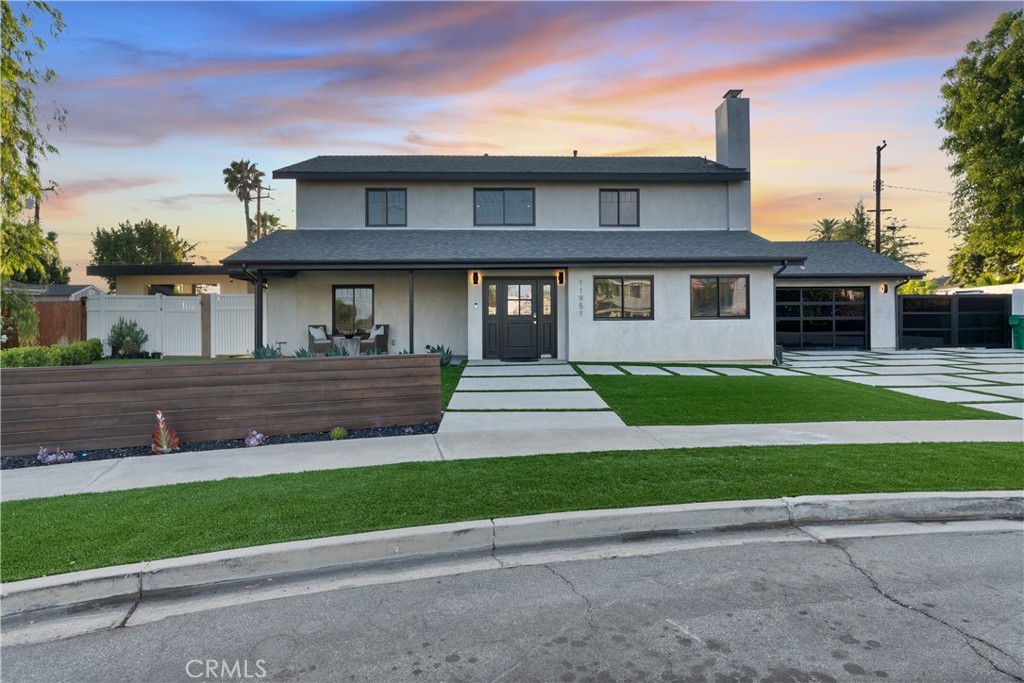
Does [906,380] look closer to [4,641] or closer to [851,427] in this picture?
[851,427]

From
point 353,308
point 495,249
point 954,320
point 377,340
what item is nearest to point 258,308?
point 353,308

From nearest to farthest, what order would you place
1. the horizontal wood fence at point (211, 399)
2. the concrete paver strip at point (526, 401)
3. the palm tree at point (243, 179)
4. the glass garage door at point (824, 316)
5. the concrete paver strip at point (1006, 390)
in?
the horizontal wood fence at point (211, 399), the concrete paver strip at point (526, 401), the concrete paver strip at point (1006, 390), the glass garage door at point (824, 316), the palm tree at point (243, 179)

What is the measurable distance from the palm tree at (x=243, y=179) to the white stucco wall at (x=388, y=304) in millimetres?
45822

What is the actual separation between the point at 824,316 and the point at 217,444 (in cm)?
2216

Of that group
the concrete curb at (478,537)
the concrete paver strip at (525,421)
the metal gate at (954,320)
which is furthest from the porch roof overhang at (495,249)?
the concrete curb at (478,537)

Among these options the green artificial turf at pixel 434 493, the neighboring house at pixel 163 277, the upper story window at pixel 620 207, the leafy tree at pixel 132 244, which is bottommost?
the green artificial turf at pixel 434 493

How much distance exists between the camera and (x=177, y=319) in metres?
19.9

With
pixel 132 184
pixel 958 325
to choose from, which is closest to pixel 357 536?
pixel 132 184

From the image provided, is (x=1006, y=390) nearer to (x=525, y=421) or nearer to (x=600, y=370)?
(x=600, y=370)

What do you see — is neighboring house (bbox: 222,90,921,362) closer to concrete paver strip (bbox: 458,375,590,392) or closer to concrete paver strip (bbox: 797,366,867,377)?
concrete paver strip (bbox: 797,366,867,377)

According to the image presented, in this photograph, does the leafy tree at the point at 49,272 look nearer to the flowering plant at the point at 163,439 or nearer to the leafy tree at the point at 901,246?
the flowering plant at the point at 163,439

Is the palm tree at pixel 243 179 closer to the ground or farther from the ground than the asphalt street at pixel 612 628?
farther from the ground

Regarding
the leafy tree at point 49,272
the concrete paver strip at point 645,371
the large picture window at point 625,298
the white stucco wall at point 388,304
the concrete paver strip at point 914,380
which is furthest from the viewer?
the white stucco wall at point 388,304

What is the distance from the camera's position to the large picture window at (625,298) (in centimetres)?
1725
